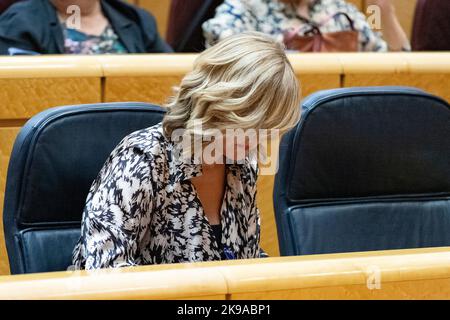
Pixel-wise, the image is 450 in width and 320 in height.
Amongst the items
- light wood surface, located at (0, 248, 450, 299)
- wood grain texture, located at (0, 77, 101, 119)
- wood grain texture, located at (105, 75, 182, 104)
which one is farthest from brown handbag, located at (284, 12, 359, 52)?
light wood surface, located at (0, 248, 450, 299)

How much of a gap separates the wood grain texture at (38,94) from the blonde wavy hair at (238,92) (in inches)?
14.9

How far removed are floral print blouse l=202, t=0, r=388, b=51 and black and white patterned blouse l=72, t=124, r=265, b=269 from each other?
873 mm

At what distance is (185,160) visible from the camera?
3.80 ft

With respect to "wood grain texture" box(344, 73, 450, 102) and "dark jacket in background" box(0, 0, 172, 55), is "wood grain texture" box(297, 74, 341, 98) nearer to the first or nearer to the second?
"wood grain texture" box(344, 73, 450, 102)

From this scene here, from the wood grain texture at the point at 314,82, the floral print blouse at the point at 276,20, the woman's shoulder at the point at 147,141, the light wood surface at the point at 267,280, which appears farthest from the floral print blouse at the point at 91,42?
the light wood surface at the point at 267,280

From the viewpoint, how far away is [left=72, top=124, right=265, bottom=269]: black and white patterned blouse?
1087 mm

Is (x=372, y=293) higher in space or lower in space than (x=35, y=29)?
lower

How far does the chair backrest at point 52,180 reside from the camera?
3.84ft

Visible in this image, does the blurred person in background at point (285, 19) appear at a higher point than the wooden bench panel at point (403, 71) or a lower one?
higher

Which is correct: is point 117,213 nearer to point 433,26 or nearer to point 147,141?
point 147,141

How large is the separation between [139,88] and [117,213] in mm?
490

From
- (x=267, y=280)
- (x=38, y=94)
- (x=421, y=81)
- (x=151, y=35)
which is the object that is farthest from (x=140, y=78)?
(x=267, y=280)

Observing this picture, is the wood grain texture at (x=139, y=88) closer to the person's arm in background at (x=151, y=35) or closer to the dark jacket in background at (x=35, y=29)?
the dark jacket in background at (x=35, y=29)

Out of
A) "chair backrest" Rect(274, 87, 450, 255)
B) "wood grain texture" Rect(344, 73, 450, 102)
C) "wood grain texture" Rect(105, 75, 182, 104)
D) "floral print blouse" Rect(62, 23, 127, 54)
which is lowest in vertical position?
"chair backrest" Rect(274, 87, 450, 255)
